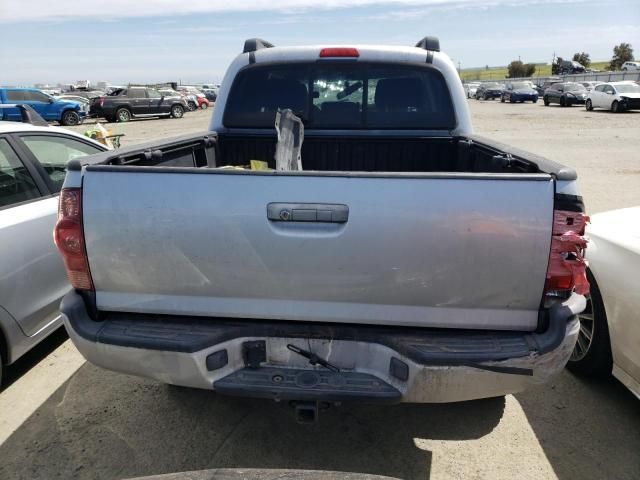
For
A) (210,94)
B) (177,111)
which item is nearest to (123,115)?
(177,111)

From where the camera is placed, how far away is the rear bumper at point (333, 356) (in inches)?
79.3

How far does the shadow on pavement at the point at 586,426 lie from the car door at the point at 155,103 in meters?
30.9

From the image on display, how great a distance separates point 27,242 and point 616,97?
3212cm

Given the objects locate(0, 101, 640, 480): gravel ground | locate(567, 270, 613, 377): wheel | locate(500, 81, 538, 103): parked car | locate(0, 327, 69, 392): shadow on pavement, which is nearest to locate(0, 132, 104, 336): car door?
locate(0, 327, 69, 392): shadow on pavement

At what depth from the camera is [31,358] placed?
369cm

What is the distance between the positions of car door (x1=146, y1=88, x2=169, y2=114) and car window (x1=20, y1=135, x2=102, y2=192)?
93.1ft

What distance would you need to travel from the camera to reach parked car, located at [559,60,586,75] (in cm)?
7600

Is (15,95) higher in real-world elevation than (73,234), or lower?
lower

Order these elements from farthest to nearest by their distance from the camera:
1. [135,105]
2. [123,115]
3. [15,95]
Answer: [135,105] < [123,115] < [15,95]

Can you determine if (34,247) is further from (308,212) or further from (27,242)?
(308,212)

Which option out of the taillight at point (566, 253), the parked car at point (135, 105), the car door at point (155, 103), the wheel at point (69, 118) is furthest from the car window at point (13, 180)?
the car door at point (155, 103)

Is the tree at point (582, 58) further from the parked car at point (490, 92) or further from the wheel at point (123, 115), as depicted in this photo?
the wheel at point (123, 115)

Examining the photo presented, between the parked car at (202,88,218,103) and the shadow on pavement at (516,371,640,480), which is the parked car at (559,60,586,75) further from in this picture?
the shadow on pavement at (516,371,640,480)

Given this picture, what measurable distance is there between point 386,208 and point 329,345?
0.67 m
